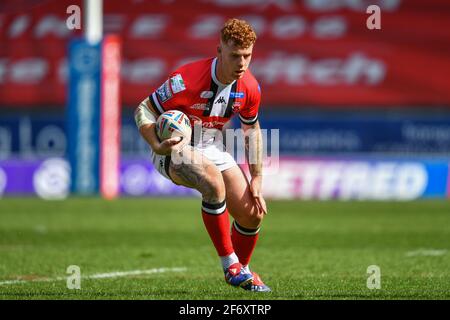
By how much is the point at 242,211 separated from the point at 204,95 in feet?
3.43

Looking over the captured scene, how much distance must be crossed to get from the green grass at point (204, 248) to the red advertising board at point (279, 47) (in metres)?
4.37

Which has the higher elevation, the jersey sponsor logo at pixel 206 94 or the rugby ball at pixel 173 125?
the jersey sponsor logo at pixel 206 94

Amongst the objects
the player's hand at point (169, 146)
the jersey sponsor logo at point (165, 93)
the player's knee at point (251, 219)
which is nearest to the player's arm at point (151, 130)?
the player's hand at point (169, 146)

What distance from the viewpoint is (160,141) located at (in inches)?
311

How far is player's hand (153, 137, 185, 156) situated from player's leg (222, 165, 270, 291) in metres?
0.62

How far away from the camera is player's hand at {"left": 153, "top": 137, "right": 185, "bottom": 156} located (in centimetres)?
770

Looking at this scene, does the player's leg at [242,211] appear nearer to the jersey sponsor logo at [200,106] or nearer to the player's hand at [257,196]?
the player's hand at [257,196]

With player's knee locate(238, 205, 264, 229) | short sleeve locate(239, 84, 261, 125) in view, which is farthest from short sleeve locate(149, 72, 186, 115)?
player's knee locate(238, 205, 264, 229)

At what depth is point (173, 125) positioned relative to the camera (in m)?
7.77

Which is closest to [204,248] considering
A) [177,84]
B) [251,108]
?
[251,108]

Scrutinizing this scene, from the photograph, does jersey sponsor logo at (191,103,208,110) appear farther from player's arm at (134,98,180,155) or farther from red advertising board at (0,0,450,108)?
red advertising board at (0,0,450,108)

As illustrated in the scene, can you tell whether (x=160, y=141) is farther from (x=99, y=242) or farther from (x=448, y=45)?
(x=448, y=45)

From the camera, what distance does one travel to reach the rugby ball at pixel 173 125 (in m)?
7.76
